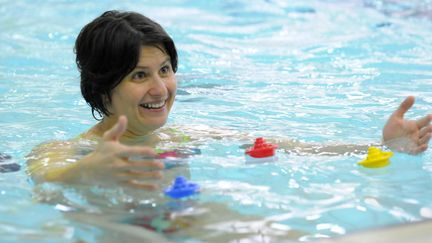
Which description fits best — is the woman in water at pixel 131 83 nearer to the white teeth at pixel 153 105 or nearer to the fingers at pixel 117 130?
the white teeth at pixel 153 105

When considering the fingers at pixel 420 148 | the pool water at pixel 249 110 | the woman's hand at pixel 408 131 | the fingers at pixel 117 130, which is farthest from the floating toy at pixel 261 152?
the fingers at pixel 117 130

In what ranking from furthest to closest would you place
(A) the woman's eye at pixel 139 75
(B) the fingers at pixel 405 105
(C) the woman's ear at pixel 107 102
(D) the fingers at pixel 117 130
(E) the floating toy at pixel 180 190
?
(C) the woman's ear at pixel 107 102
(A) the woman's eye at pixel 139 75
(B) the fingers at pixel 405 105
(E) the floating toy at pixel 180 190
(D) the fingers at pixel 117 130

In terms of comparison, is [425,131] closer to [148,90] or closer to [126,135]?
[148,90]

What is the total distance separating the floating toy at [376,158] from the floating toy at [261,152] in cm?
41

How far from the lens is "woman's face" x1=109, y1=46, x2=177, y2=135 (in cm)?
311

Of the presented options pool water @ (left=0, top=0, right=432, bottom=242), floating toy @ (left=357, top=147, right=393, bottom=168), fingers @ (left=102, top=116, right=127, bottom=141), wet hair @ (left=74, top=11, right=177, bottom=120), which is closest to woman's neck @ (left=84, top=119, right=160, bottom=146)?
wet hair @ (left=74, top=11, right=177, bottom=120)

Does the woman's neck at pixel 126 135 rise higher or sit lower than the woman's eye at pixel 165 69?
lower

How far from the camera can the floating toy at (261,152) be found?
10.8ft

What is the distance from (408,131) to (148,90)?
111 centimetres

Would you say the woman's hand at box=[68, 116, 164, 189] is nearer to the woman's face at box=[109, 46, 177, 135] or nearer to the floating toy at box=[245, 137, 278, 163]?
the woman's face at box=[109, 46, 177, 135]

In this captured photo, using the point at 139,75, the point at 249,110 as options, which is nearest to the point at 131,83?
the point at 139,75

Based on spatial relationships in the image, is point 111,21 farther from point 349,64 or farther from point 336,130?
point 349,64

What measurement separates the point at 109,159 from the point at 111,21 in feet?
2.98

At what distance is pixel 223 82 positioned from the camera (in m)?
5.79
